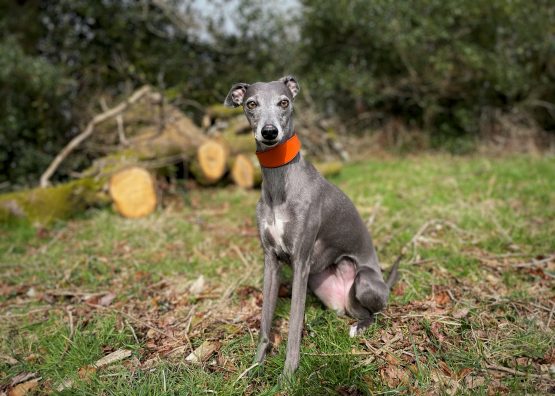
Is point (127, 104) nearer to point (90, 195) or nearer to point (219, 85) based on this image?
point (90, 195)

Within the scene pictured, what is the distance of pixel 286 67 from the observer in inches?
521

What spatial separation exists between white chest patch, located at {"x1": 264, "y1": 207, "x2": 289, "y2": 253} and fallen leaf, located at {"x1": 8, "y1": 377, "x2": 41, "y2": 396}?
1.82 meters

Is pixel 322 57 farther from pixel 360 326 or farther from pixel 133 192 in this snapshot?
pixel 360 326

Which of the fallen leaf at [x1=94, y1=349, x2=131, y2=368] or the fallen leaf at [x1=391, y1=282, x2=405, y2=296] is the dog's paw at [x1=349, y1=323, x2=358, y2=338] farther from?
the fallen leaf at [x1=94, y1=349, x2=131, y2=368]

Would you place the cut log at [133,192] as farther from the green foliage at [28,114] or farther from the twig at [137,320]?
the twig at [137,320]

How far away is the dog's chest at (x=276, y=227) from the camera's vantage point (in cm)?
291

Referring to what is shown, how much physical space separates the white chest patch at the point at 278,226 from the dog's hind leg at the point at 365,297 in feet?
2.28

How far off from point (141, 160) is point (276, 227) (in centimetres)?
536

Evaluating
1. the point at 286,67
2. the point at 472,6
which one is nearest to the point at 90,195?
the point at 286,67

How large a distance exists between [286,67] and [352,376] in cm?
1163

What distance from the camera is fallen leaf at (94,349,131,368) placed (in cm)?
305

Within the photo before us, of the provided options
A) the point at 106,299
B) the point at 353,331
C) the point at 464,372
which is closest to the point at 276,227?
the point at 353,331

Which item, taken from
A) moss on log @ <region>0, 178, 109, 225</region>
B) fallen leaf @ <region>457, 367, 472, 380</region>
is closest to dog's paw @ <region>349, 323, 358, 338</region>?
fallen leaf @ <region>457, 367, 472, 380</region>

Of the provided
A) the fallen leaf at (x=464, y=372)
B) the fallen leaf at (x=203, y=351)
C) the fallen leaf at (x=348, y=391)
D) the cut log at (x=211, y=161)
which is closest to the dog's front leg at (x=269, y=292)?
the fallen leaf at (x=203, y=351)
